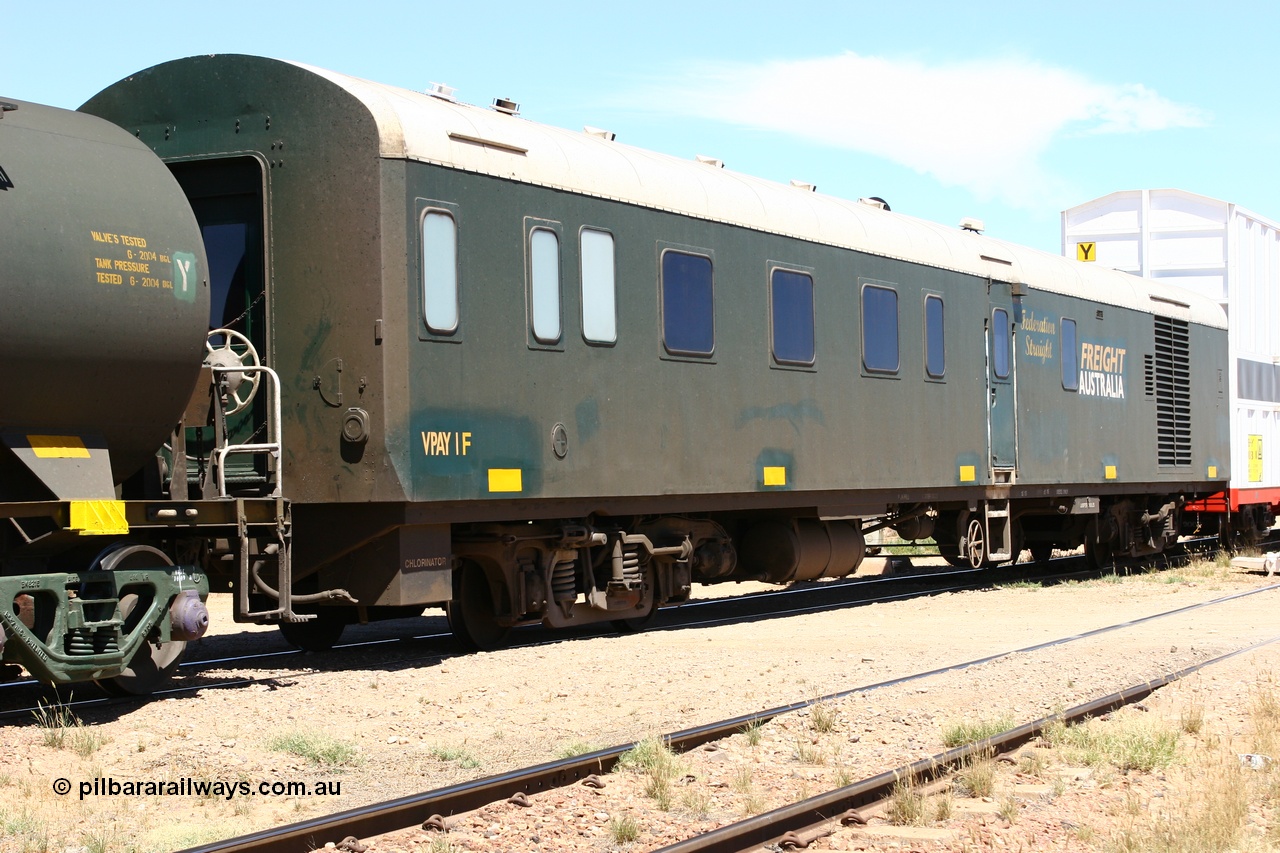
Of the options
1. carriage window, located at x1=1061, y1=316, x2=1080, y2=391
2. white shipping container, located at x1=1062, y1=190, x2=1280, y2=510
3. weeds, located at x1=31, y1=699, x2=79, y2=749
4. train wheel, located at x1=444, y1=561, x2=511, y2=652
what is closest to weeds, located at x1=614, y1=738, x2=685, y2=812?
weeds, located at x1=31, y1=699, x2=79, y2=749

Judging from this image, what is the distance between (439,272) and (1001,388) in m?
8.66

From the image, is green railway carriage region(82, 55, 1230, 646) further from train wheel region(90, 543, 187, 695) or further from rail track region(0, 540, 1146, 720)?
train wheel region(90, 543, 187, 695)

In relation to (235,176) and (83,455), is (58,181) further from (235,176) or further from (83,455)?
(235,176)

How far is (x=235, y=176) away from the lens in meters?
10.3

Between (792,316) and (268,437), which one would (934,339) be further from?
(268,437)

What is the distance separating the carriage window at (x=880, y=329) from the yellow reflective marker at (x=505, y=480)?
495cm

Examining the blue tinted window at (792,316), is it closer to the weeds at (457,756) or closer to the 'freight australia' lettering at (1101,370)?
the 'freight australia' lettering at (1101,370)

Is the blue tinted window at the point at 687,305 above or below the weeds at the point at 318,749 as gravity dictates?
above

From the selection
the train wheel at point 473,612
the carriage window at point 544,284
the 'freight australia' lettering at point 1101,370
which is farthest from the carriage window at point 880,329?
the train wheel at point 473,612

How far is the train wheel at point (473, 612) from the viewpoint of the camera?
1102 centimetres

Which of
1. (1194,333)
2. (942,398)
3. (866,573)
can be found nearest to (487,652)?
(942,398)

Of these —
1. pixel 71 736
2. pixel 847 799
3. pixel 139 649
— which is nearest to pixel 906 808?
pixel 847 799

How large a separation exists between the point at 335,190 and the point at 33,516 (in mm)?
3059

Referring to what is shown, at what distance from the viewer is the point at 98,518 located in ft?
26.3
